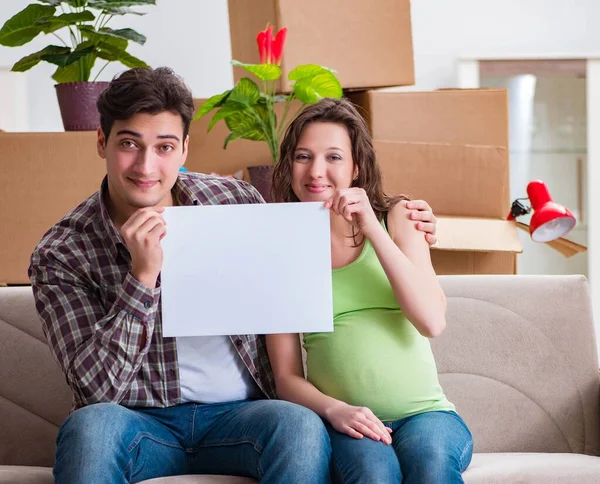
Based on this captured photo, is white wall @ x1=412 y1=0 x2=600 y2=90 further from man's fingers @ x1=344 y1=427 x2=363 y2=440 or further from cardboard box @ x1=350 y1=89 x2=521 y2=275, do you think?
man's fingers @ x1=344 y1=427 x2=363 y2=440

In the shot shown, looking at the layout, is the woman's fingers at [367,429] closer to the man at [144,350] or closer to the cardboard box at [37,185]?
the man at [144,350]

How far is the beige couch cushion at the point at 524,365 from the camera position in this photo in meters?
1.81

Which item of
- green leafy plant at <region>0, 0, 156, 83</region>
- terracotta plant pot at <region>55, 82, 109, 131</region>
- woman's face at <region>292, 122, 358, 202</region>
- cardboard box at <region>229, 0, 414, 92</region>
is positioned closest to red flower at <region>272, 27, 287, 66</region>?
cardboard box at <region>229, 0, 414, 92</region>

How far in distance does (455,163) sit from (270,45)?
662 mm

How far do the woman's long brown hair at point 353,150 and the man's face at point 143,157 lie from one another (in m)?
0.24

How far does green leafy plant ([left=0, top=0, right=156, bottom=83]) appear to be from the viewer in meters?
2.32

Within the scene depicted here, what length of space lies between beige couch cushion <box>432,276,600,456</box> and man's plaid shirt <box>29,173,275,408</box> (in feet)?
1.54

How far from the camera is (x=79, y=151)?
2283 mm

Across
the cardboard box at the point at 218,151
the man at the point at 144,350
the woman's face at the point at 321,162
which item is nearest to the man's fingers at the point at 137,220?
the man at the point at 144,350

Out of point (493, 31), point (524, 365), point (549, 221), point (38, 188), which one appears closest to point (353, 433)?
point (524, 365)

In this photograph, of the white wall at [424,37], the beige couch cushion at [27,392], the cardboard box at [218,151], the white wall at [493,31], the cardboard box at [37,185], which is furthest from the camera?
the white wall at [493,31]

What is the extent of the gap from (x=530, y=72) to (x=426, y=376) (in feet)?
10.1

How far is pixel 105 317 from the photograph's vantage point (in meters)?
1.46

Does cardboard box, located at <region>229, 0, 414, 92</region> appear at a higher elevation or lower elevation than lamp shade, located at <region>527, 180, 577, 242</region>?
higher
